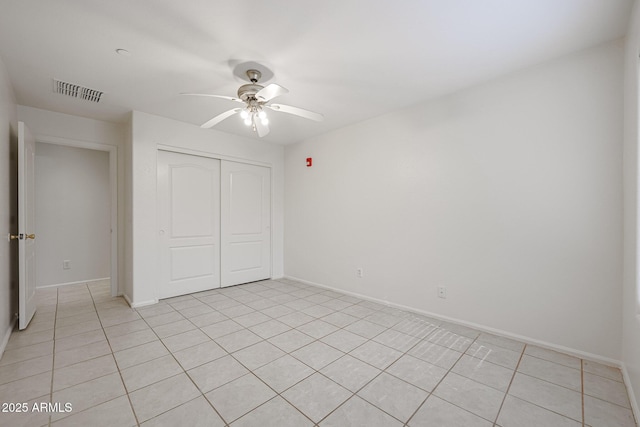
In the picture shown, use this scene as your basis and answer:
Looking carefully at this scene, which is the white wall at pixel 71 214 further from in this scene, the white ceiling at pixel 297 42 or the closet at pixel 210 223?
the white ceiling at pixel 297 42

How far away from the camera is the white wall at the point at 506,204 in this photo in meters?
2.03

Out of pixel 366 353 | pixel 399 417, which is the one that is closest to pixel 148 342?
pixel 366 353

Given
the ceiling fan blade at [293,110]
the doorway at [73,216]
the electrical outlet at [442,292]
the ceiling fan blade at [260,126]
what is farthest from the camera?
the doorway at [73,216]

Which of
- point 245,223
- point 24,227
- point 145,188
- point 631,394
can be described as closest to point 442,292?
point 631,394

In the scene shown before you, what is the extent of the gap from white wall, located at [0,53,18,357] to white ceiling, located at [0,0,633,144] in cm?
25

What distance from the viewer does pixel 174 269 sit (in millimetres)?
3682

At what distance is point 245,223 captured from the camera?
445cm

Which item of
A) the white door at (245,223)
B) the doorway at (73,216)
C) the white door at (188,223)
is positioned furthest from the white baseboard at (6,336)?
the white door at (245,223)

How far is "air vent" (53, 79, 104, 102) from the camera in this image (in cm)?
260

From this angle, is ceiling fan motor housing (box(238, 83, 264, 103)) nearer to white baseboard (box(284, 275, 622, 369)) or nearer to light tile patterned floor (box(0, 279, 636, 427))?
light tile patterned floor (box(0, 279, 636, 427))

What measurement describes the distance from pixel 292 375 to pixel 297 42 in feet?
7.86

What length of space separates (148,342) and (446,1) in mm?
3379

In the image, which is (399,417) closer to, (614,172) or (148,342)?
(148,342)

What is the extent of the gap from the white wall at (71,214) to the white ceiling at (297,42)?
1874 mm
